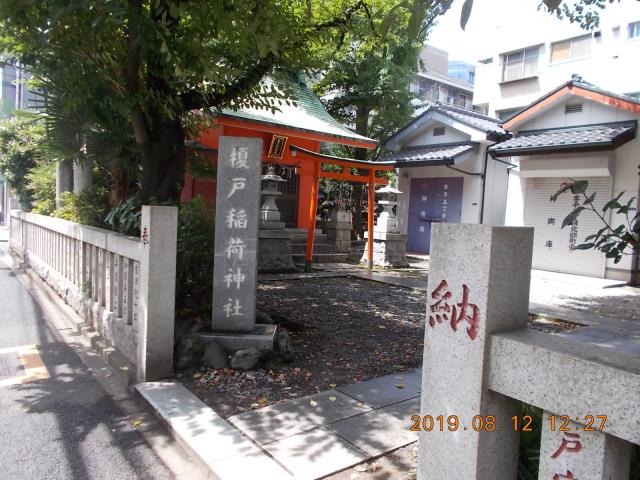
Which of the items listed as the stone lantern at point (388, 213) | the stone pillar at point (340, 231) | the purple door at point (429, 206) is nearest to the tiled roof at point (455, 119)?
the purple door at point (429, 206)

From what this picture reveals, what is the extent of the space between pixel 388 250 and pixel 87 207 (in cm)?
805

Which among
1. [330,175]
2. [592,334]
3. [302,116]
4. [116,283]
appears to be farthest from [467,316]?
[302,116]

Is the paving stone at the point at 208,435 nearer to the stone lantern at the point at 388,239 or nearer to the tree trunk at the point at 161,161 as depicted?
the tree trunk at the point at 161,161

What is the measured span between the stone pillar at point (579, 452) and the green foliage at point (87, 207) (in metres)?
6.99

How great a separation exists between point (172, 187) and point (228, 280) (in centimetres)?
201

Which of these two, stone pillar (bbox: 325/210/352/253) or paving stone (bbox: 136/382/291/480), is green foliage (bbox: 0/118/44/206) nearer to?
stone pillar (bbox: 325/210/352/253)

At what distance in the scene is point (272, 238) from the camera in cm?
1135

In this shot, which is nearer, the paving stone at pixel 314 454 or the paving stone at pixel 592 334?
the paving stone at pixel 314 454

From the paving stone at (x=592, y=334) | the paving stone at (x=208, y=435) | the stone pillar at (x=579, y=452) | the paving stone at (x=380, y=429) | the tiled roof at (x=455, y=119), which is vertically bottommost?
the paving stone at (x=208, y=435)

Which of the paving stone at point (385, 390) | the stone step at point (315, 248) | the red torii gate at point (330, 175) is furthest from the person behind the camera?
the stone step at point (315, 248)

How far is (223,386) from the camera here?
436 cm

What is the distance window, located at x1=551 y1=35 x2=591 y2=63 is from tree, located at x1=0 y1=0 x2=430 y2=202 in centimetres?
1529

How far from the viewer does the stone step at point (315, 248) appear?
13.2m

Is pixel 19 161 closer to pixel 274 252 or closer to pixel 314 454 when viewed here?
pixel 274 252
